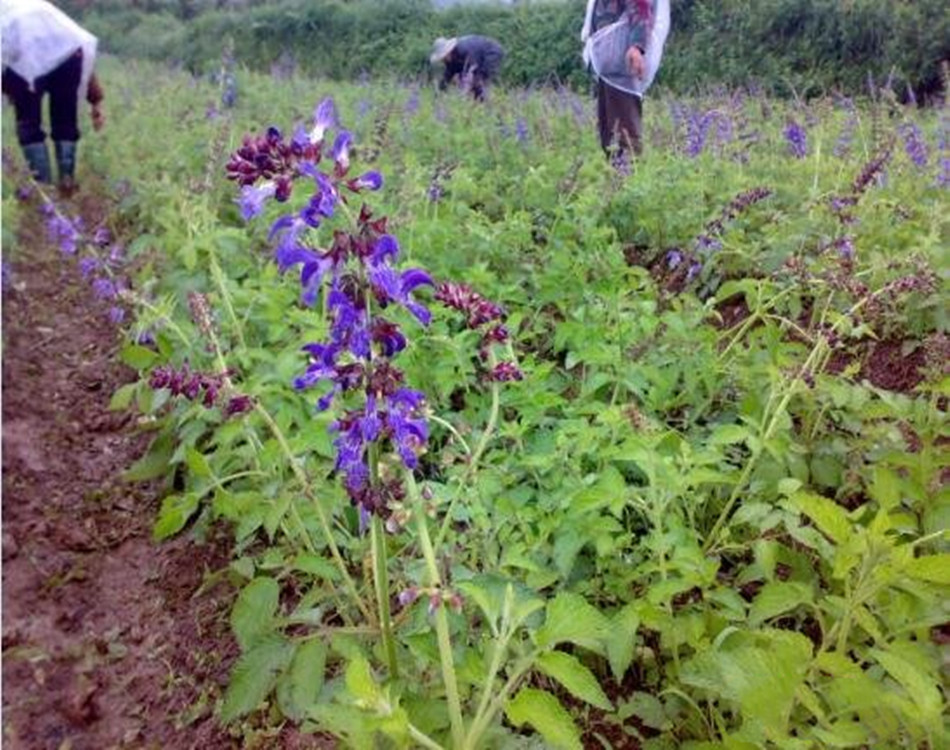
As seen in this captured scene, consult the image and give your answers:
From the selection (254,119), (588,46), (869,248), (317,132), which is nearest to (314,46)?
(254,119)

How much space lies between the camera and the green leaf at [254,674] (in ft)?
6.18

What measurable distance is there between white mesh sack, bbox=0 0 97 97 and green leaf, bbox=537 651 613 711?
8533mm

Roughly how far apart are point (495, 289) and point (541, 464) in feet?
4.08

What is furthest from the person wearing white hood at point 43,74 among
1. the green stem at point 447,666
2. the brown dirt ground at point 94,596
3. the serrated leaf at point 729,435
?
the green stem at point 447,666

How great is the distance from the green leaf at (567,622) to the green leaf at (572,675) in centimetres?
3

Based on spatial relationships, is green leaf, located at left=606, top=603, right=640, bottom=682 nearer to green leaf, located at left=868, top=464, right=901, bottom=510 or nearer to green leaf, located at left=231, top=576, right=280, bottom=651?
green leaf, located at left=868, top=464, right=901, bottom=510

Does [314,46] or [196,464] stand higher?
[196,464]

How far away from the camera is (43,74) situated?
8.56m

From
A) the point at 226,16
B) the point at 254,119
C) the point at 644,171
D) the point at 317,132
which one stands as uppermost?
the point at 317,132

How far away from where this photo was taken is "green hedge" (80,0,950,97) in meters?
14.8

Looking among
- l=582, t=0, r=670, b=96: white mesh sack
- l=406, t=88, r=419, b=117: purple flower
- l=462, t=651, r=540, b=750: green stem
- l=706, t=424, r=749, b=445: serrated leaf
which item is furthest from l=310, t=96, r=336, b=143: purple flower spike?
l=406, t=88, r=419, b=117: purple flower

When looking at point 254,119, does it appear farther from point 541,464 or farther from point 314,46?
point 314,46

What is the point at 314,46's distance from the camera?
94.3 feet

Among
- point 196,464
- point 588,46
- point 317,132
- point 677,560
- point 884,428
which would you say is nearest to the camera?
point 317,132
